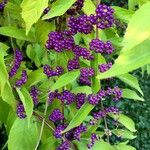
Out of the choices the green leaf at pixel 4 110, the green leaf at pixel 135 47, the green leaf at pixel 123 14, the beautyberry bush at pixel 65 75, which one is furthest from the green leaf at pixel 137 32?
the green leaf at pixel 4 110

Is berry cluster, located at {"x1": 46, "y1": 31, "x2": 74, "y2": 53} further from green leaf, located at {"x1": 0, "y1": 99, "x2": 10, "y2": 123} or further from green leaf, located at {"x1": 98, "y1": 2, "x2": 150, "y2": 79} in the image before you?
green leaf, located at {"x1": 98, "y1": 2, "x2": 150, "y2": 79}

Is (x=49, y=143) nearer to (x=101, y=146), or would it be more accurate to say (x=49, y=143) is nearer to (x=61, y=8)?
(x=101, y=146)

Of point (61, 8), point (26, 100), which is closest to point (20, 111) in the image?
point (26, 100)

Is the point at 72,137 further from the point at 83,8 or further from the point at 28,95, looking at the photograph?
the point at 83,8

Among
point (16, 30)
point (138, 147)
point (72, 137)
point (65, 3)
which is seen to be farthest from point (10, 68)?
point (138, 147)

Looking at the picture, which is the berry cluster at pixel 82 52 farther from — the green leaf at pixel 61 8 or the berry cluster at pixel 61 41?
the green leaf at pixel 61 8

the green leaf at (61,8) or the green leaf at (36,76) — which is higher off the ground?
the green leaf at (61,8)
